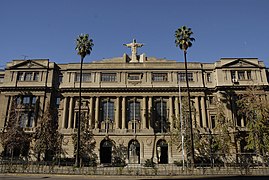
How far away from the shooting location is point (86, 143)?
45750mm

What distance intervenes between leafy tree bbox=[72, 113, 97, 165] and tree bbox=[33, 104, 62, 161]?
316cm

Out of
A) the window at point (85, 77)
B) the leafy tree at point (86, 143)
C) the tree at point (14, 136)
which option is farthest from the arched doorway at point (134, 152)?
the tree at point (14, 136)

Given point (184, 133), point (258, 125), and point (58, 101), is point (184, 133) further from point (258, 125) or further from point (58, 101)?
point (58, 101)

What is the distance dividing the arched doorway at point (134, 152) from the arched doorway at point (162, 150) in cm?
405

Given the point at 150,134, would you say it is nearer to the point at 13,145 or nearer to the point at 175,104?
the point at 175,104

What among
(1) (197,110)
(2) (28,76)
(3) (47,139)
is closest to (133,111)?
(1) (197,110)

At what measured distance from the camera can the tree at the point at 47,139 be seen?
142ft

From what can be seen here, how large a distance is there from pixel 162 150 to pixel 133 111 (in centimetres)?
976

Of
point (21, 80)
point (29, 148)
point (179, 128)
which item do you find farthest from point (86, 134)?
point (21, 80)

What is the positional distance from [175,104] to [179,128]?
9327 millimetres

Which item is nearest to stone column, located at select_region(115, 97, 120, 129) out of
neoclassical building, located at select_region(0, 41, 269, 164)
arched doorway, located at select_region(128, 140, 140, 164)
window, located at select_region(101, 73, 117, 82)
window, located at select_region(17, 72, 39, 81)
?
neoclassical building, located at select_region(0, 41, 269, 164)

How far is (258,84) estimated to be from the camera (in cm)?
5100

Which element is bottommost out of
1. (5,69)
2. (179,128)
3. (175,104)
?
(179,128)

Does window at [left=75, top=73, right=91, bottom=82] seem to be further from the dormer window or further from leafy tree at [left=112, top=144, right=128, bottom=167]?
leafy tree at [left=112, top=144, right=128, bottom=167]
